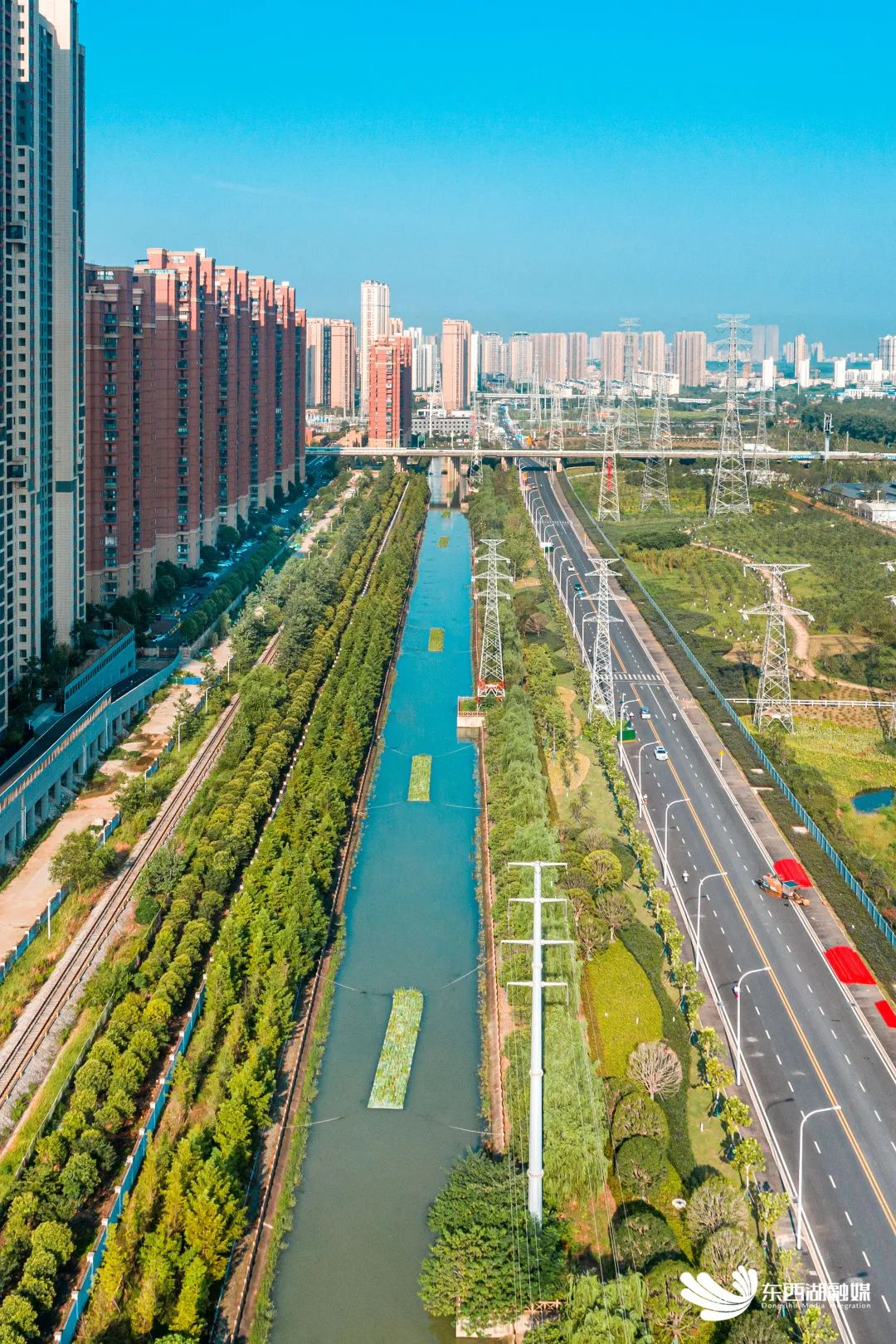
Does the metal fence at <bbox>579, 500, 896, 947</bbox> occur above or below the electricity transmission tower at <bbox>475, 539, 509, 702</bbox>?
→ below

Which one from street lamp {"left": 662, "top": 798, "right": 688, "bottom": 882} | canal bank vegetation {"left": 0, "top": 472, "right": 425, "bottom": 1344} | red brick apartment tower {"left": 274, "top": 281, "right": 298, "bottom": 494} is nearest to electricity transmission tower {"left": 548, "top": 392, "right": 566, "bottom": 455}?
red brick apartment tower {"left": 274, "top": 281, "right": 298, "bottom": 494}

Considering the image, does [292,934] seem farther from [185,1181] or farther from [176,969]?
[185,1181]

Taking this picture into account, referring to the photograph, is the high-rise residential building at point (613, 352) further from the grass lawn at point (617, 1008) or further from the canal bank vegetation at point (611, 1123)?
the grass lawn at point (617, 1008)

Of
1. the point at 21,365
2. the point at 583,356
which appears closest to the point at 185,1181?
the point at 21,365

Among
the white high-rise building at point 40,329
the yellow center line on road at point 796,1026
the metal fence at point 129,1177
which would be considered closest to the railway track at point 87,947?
the metal fence at point 129,1177

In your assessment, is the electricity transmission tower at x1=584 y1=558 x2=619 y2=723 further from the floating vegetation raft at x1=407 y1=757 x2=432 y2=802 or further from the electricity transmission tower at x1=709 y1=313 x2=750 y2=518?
the electricity transmission tower at x1=709 y1=313 x2=750 y2=518

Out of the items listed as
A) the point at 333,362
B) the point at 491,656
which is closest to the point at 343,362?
the point at 333,362
